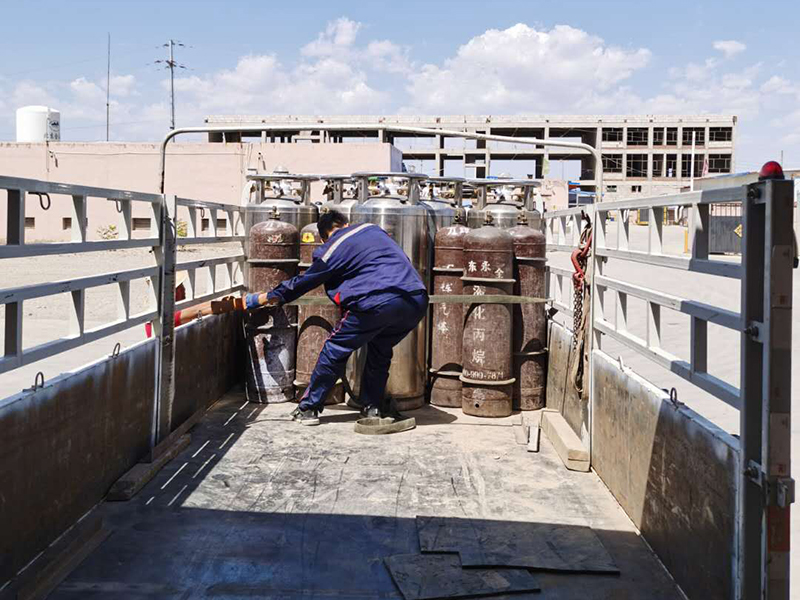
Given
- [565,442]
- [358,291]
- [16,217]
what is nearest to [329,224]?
[358,291]

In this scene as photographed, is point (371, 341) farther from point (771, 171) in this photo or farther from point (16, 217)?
point (771, 171)

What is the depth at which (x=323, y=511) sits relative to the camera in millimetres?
4582

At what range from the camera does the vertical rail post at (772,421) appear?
2.81m

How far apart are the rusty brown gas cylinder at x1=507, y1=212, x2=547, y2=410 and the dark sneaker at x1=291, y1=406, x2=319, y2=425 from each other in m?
1.94

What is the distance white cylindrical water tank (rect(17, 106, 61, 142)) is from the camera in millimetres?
48188

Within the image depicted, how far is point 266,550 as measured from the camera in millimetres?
4004

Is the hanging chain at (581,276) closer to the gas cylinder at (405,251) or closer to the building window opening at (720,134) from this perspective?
the gas cylinder at (405,251)

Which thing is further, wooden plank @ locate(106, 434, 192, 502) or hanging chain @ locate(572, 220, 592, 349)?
hanging chain @ locate(572, 220, 592, 349)

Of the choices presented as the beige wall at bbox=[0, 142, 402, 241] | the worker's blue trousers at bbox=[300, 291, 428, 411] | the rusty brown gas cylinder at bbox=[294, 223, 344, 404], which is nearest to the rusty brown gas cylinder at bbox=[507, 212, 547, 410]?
the worker's blue trousers at bbox=[300, 291, 428, 411]

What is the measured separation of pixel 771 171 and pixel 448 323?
4.81 meters

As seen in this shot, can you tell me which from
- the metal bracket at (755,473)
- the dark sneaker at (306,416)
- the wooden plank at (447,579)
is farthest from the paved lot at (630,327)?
the dark sneaker at (306,416)

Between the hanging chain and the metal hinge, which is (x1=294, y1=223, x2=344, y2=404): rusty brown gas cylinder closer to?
the hanging chain

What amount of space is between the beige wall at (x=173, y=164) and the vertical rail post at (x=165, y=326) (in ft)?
109

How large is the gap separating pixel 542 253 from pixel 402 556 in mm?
4352
